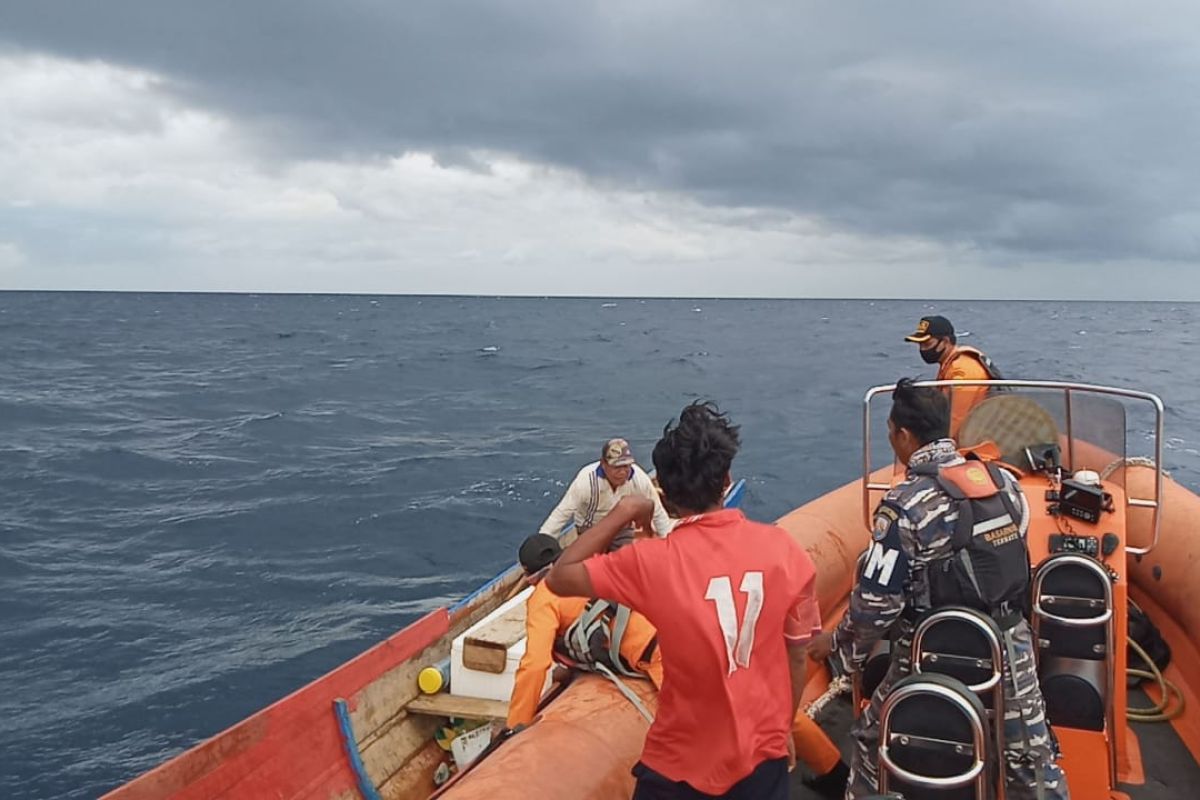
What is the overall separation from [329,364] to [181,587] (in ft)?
96.1

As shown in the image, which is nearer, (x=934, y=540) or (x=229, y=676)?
(x=934, y=540)

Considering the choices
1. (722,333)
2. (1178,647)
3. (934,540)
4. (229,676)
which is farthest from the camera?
(722,333)

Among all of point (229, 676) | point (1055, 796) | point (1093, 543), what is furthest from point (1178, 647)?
point (229, 676)

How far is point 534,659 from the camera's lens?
3471 millimetres

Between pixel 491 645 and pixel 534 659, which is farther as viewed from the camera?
pixel 491 645

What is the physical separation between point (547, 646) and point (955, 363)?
11.9 ft

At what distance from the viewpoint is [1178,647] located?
5480mm

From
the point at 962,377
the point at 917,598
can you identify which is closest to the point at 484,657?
the point at 917,598

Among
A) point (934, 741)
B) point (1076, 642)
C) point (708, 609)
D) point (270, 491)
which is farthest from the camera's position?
point (270, 491)

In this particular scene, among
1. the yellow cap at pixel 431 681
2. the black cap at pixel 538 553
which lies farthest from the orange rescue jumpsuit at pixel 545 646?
the yellow cap at pixel 431 681

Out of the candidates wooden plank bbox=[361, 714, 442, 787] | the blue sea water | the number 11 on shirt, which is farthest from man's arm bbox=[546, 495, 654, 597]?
the blue sea water

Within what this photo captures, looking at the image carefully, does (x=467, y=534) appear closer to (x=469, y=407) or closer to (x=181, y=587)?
(x=181, y=587)

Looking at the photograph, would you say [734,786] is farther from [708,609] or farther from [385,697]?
[385,697]

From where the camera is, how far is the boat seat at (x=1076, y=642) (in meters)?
3.67
